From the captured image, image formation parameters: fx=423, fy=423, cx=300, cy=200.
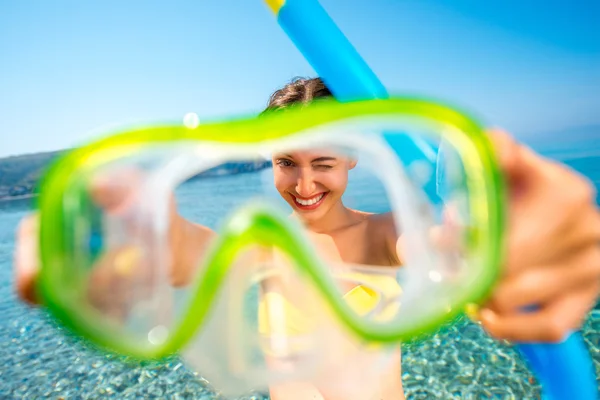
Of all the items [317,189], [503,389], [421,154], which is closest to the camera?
[421,154]

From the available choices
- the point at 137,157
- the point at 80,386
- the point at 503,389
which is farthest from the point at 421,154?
the point at 80,386

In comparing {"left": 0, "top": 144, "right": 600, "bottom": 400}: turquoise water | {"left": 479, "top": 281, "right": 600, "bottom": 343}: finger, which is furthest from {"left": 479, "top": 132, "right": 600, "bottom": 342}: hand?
{"left": 0, "top": 144, "right": 600, "bottom": 400}: turquoise water

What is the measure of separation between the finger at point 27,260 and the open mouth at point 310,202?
2.89 feet

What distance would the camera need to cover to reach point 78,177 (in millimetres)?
718

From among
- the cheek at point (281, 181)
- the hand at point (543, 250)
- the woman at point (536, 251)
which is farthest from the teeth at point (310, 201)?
the hand at point (543, 250)

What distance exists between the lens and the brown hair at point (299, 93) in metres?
1.93

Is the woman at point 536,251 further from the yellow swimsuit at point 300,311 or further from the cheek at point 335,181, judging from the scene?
the cheek at point 335,181

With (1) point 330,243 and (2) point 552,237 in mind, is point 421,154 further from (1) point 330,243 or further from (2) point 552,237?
(1) point 330,243

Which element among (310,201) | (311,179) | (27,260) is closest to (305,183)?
(311,179)

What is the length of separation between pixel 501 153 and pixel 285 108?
1.23m

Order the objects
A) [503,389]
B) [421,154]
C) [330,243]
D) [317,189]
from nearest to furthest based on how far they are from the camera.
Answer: [421,154] → [317,189] → [330,243] → [503,389]

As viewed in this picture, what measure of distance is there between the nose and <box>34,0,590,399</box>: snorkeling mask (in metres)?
0.20

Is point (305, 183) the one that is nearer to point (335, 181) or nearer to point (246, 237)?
point (335, 181)

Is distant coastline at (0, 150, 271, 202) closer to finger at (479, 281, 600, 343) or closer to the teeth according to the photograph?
the teeth
